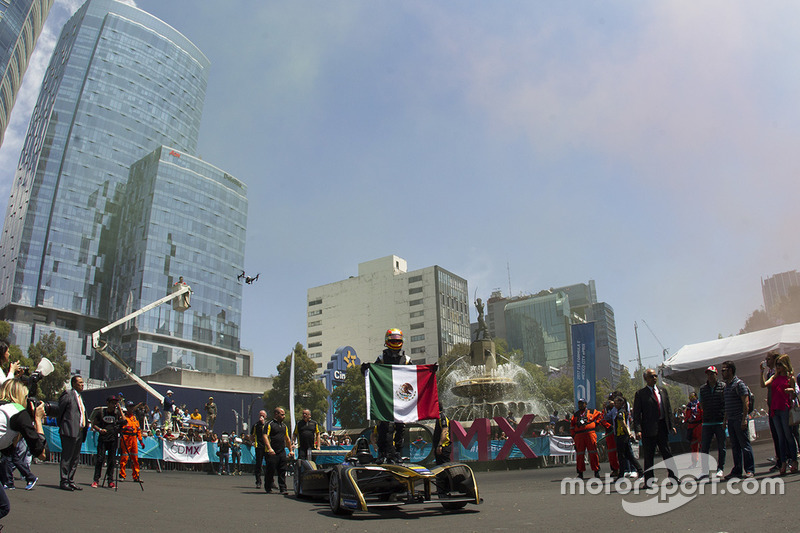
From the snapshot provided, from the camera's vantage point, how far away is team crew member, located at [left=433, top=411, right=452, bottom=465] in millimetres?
7789

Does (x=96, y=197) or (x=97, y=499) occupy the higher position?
(x=96, y=197)

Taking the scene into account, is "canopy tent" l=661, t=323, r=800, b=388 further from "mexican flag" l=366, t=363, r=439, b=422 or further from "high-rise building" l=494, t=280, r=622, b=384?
"high-rise building" l=494, t=280, r=622, b=384

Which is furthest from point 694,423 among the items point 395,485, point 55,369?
point 55,369

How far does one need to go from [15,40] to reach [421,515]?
82555 mm

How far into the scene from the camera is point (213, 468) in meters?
22.4

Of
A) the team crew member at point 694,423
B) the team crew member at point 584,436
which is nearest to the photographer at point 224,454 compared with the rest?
the team crew member at point 584,436

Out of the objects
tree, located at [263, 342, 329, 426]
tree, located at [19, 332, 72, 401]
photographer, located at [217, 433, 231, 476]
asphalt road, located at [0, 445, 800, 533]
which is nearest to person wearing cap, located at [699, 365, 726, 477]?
asphalt road, located at [0, 445, 800, 533]

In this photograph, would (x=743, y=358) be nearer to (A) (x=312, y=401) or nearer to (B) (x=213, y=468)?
(B) (x=213, y=468)

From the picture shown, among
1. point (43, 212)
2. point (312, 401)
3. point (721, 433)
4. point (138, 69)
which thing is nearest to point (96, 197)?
point (43, 212)

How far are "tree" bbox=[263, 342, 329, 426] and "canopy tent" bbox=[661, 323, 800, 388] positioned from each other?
1377 inches

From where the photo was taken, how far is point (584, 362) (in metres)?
23.5

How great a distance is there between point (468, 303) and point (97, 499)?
4869 inches

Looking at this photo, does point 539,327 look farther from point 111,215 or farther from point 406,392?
point 406,392

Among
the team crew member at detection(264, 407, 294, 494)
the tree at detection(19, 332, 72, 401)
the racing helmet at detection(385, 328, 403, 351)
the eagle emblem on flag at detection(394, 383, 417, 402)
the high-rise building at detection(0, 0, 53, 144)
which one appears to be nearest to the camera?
the eagle emblem on flag at detection(394, 383, 417, 402)
